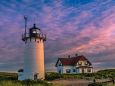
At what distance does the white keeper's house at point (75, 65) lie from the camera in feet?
195

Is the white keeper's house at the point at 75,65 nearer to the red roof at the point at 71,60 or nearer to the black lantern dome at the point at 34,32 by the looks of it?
the red roof at the point at 71,60

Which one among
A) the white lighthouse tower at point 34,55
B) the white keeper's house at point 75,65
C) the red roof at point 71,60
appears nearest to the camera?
the white lighthouse tower at point 34,55

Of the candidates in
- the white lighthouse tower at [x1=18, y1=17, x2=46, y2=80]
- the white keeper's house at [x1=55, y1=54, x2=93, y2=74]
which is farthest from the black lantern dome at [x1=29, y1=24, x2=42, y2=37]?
the white keeper's house at [x1=55, y1=54, x2=93, y2=74]

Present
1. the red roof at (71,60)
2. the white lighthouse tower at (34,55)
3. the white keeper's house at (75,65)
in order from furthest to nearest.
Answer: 1. the red roof at (71,60)
2. the white keeper's house at (75,65)
3. the white lighthouse tower at (34,55)

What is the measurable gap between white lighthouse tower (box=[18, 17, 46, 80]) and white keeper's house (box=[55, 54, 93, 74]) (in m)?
20.2

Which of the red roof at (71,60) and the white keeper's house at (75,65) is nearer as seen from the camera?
the white keeper's house at (75,65)

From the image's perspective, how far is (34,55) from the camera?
38938 millimetres

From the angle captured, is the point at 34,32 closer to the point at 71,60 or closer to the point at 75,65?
the point at 75,65

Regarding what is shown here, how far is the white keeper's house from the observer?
59.4m

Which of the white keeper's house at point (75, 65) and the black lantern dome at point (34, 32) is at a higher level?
the black lantern dome at point (34, 32)

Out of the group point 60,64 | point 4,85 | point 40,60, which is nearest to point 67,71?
point 60,64

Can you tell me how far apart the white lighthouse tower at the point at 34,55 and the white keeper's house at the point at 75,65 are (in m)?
20.2

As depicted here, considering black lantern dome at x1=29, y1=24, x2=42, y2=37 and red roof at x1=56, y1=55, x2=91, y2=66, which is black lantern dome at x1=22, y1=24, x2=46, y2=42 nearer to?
black lantern dome at x1=29, y1=24, x2=42, y2=37

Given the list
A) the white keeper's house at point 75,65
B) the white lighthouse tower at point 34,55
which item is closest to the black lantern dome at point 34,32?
the white lighthouse tower at point 34,55
